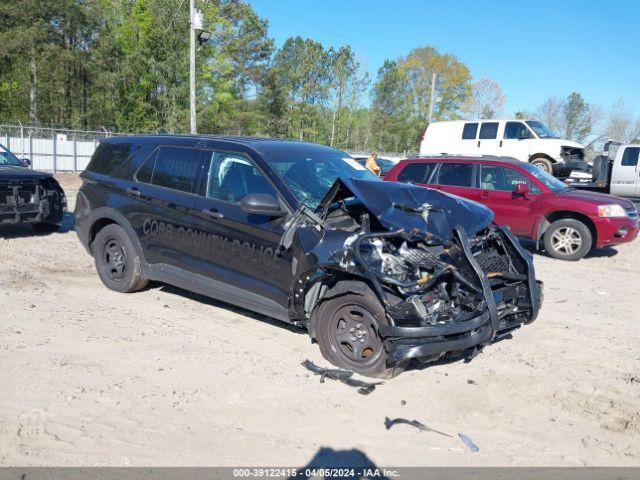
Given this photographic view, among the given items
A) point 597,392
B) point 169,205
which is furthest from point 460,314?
point 169,205

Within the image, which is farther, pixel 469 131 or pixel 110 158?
pixel 469 131

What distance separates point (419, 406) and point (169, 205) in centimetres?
329

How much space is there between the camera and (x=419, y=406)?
3984mm

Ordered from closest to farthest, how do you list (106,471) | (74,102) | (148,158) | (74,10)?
(106,471), (148,158), (74,10), (74,102)

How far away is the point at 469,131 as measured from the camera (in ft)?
61.4

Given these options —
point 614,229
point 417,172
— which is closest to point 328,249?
point 417,172

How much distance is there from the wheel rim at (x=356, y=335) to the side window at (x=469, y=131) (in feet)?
51.1

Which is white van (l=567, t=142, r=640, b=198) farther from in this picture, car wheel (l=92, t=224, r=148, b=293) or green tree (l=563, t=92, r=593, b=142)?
green tree (l=563, t=92, r=593, b=142)

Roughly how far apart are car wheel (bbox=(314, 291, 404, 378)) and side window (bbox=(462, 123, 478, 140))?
15.6 m

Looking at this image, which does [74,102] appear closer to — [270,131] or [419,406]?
[270,131]

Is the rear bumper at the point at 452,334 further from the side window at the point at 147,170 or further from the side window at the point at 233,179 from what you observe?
the side window at the point at 147,170

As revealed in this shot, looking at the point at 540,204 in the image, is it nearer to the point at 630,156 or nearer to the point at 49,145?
the point at 630,156

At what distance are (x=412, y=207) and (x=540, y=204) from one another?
5.90 m

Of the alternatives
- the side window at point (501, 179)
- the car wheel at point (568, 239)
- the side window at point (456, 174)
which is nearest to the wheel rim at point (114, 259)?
the side window at point (456, 174)
